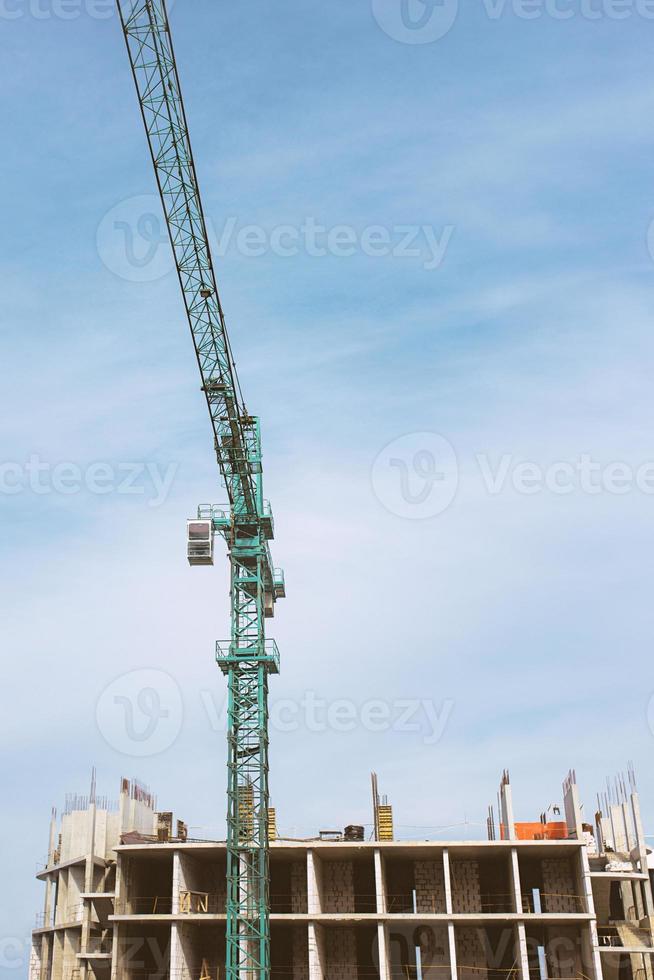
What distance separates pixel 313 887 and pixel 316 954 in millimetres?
3011

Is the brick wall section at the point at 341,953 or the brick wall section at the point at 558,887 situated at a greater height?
the brick wall section at the point at 558,887

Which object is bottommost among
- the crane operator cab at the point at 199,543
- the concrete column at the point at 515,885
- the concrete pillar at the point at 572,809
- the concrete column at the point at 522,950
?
the concrete column at the point at 522,950

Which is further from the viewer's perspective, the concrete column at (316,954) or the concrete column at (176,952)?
the concrete column at (176,952)

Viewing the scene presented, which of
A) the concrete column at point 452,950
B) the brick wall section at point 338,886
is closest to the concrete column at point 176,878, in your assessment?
the brick wall section at point 338,886

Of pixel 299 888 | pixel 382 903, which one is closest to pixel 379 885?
pixel 382 903

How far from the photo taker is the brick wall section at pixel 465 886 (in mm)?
55281

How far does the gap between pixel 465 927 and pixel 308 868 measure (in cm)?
882

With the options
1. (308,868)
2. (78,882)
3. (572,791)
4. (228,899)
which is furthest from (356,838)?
(78,882)

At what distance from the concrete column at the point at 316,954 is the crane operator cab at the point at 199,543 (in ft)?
61.2

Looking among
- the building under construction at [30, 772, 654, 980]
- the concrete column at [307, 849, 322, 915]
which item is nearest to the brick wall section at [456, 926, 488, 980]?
the building under construction at [30, 772, 654, 980]

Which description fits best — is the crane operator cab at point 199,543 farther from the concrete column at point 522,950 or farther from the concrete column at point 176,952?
the concrete column at point 522,950

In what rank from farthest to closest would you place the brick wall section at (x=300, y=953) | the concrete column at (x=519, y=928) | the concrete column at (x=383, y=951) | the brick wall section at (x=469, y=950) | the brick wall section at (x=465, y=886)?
the brick wall section at (x=465, y=886)
the brick wall section at (x=300, y=953)
the brick wall section at (x=469, y=950)
the concrete column at (x=383, y=951)
the concrete column at (x=519, y=928)

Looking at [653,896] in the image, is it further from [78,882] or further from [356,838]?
[78,882]

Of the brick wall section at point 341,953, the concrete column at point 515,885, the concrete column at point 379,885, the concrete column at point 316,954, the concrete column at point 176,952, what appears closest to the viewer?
the concrete column at point 515,885
